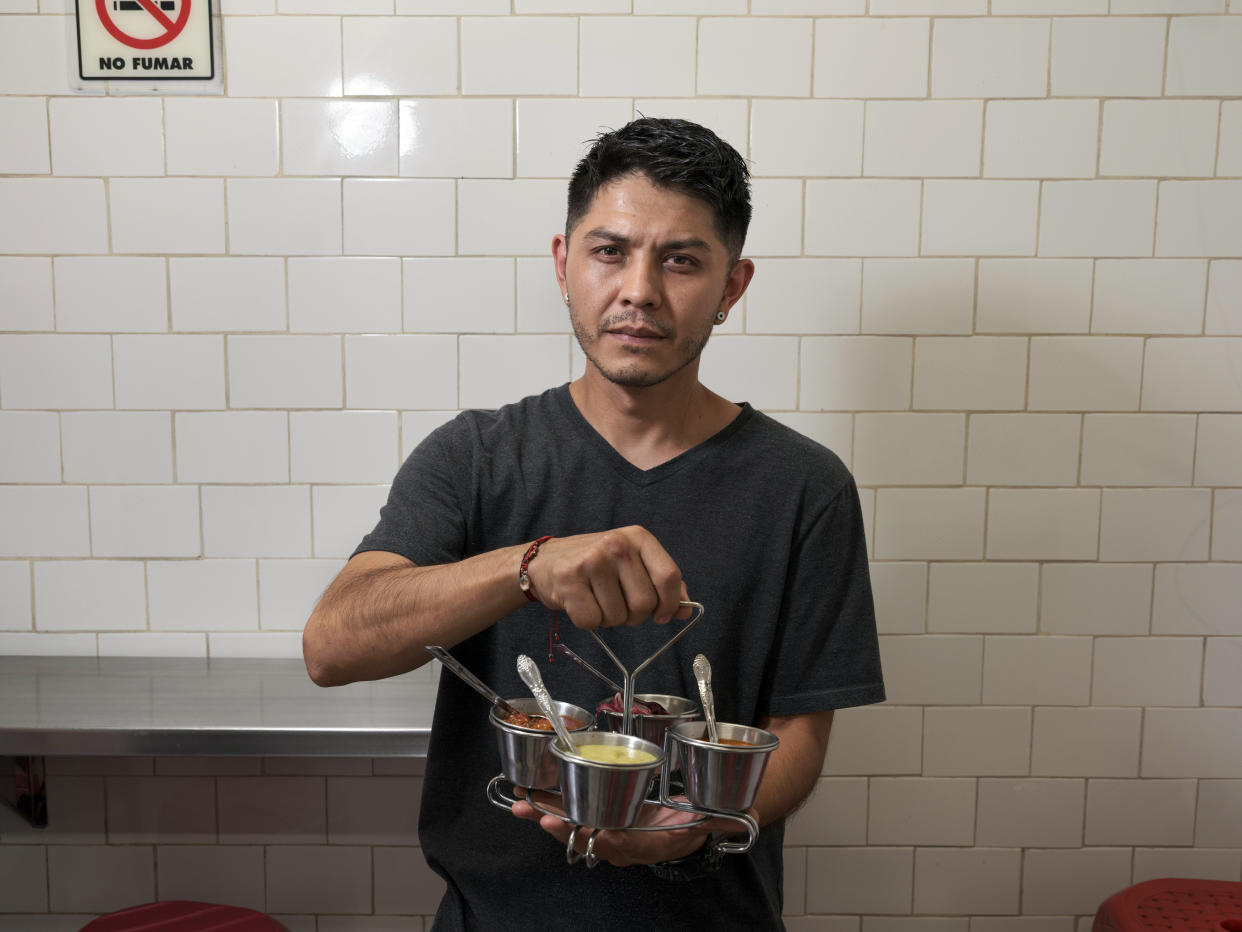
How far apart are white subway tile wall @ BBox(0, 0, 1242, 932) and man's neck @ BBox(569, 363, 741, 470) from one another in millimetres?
730

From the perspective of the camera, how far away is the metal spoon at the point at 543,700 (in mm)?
918

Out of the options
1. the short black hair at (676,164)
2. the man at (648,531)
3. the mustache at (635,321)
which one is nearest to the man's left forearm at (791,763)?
the man at (648,531)

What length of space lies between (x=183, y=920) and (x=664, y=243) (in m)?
1.52

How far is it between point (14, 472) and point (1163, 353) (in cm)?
241

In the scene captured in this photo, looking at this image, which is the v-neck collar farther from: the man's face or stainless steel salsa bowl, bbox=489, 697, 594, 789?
stainless steel salsa bowl, bbox=489, 697, 594, 789

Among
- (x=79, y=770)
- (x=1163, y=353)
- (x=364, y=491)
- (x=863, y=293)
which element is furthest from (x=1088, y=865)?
(x=79, y=770)

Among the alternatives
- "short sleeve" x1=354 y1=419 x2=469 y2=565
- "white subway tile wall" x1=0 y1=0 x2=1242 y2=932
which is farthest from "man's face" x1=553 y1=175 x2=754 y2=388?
"white subway tile wall" x1=0 y1=0 x2=1242 y2=932

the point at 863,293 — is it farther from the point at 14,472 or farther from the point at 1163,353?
the point at 14,472

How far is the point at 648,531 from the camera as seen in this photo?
1195mm

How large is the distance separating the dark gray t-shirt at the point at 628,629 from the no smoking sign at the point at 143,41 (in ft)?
3.90

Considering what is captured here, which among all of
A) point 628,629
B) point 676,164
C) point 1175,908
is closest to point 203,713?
point 628,629

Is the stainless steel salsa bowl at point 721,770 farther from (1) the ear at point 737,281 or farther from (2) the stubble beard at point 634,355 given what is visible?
(1) the ear at point 737,281

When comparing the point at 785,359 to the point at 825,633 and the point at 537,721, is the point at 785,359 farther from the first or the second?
the point at 537,721

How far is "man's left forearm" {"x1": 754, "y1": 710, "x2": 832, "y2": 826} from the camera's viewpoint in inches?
46.0
